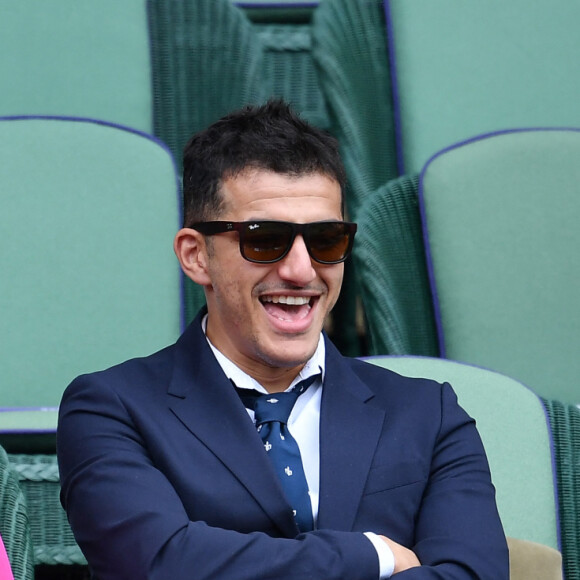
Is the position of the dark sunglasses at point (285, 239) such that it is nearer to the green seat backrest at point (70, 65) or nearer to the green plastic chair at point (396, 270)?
the green plastic chair at point (396, 270)

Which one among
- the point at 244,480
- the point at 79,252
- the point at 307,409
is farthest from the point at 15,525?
the point at 79,252

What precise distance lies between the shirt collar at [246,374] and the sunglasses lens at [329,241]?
0.43 ft

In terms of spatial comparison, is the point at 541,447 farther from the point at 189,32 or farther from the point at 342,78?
the point at 189,32

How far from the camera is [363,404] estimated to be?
154 centimetres

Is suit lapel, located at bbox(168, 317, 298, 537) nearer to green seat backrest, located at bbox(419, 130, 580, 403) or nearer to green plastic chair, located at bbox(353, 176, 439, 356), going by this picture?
green plastic chair, located at bbox(353, 176, 439, 356)

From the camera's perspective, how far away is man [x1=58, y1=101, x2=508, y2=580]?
1.32 m

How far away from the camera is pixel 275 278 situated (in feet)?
4.79

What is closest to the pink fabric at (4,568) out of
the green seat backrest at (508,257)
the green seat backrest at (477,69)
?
the green seat backrest at (508,257)

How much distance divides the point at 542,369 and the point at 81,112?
3.74 ft

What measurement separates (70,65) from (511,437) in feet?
4.51

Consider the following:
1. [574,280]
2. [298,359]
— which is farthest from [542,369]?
[298,359]

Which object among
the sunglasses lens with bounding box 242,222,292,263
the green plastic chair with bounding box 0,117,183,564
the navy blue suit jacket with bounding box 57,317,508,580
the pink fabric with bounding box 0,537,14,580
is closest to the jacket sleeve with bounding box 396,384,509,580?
the navy blue suit jacket with bounding box 57,317,508,580

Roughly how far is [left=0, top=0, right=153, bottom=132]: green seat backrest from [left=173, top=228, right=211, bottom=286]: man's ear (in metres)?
1.11

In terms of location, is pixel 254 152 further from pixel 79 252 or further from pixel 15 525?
pixel 79 252
